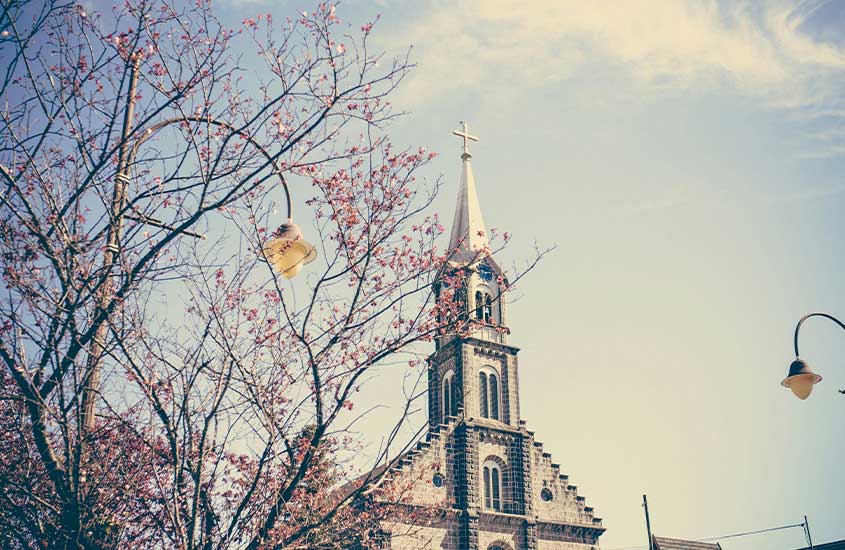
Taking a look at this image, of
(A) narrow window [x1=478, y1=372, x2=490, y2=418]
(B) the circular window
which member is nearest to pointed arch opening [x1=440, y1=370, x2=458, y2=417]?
(A) narrow window [x1=478, y1=372, x2=490, y2=418]

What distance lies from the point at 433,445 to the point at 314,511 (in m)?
26.9

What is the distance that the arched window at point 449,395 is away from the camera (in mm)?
39841

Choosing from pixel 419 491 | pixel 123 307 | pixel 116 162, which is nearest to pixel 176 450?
pixel 123 307

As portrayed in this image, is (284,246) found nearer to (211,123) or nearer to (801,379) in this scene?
(211,123)

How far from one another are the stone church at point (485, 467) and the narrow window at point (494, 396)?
54 mm

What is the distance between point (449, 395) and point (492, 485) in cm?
552

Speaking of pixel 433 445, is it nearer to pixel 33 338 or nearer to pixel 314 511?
pixel 314 511

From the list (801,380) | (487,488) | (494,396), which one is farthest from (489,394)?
(801,380)

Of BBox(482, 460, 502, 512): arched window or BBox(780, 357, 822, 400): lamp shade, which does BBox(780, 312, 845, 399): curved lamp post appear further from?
BBox(482, 460, 502, 512): arched window

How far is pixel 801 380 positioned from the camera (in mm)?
13594

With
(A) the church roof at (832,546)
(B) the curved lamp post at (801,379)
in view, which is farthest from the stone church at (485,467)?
(B) the curved lamp post at (801,379)

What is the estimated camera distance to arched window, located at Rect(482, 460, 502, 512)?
3650cm

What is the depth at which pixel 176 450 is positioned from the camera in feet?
29.1

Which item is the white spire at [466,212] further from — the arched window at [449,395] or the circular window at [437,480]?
the circular window at [437,480]
